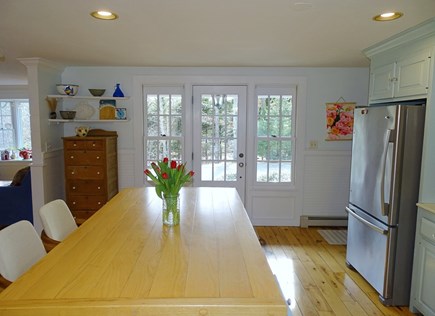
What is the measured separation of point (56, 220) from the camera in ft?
6.84

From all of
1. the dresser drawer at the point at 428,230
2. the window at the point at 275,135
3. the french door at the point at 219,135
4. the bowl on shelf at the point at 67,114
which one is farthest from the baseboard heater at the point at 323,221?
the bowl on shelf at the point at 67,114

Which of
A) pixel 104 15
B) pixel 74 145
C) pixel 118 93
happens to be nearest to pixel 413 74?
pixel 104 15

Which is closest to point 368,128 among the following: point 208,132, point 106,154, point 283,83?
point 283,83

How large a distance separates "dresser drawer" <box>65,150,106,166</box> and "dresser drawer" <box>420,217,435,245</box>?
3.36 metres

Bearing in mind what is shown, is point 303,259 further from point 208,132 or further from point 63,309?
point 63,309

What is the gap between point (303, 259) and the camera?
3354 millimetres

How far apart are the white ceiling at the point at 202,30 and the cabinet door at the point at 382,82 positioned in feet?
0.88

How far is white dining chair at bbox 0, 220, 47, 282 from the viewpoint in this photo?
4.82ft

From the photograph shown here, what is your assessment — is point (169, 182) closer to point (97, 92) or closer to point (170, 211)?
→ point (170, 211)

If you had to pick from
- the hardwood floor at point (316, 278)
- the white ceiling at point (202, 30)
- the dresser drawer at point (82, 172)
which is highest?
the white ceiling at point (202, 30)

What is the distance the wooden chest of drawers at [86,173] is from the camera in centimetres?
379

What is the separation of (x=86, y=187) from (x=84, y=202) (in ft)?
0.64

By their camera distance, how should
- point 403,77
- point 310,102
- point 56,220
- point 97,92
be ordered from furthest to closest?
point 310,102
point 97,92
point 403,77
point 56,220

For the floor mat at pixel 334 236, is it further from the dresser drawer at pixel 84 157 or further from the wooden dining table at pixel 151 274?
the dresser drawer at pixel 84 157
